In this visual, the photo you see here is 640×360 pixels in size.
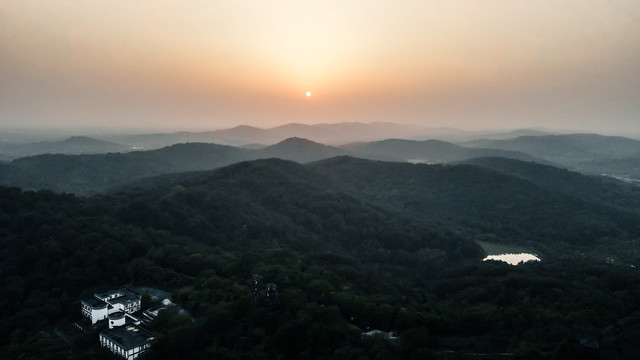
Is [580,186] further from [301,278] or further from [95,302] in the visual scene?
[95,302]

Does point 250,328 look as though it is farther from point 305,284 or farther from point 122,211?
point 122,211

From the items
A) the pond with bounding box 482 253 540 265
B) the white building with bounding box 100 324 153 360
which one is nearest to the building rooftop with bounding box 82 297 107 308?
the white building with bounding box 100 324 153 360

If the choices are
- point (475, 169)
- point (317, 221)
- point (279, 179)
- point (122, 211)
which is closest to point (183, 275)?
point (122, 211)

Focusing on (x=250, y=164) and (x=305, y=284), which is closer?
(x=305, y=284)

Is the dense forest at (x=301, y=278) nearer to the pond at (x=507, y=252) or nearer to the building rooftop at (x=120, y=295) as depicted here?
the building rooftop at (x=120, y=295)

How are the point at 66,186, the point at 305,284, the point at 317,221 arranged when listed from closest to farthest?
the point at 305,284, the point at 317,221, the point at 66,186

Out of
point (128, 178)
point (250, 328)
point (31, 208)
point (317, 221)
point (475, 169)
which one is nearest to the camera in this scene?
point (250, 328)

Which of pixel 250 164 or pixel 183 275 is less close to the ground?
pixel 250 164

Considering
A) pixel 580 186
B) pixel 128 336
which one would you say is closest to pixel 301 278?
pixel 128 336
